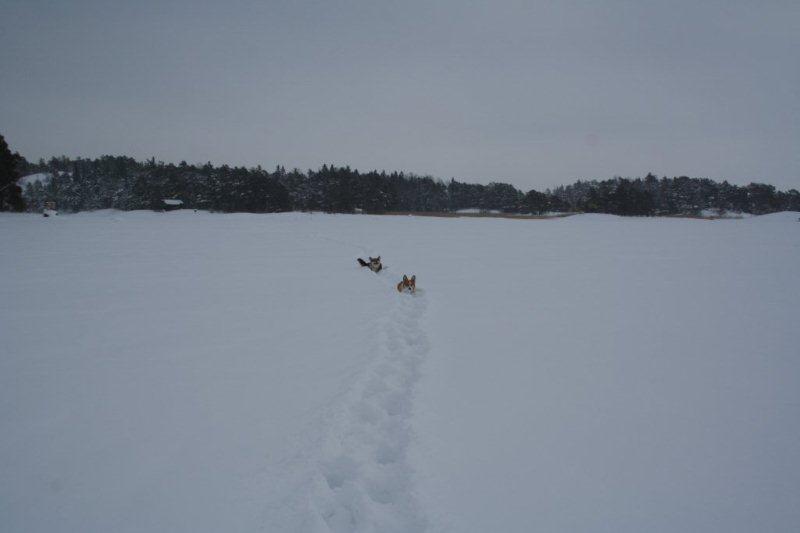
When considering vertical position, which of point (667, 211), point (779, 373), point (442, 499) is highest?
point (667, 211)

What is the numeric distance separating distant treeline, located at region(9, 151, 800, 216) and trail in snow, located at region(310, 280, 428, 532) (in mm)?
55059

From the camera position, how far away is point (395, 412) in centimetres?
385

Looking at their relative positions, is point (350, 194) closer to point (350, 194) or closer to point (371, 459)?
point (350, 194)

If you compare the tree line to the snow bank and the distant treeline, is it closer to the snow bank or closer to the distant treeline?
the distant treeline

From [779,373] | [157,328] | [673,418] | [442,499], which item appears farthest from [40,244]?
[779,373]

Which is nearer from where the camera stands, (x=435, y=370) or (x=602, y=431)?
(x=602, y=431)

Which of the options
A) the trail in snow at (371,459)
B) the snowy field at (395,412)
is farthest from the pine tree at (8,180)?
the trail in snow at (371,459)

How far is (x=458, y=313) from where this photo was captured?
23.6 feet

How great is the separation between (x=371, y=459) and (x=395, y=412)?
762 millimetres

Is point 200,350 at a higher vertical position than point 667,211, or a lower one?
lower

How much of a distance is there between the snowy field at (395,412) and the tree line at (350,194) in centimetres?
5187

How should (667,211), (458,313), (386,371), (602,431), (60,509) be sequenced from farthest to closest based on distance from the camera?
(667,211), (458,313), (386,371), (602,431), (60,509)

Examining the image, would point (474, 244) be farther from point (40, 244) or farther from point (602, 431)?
point (40, 244)

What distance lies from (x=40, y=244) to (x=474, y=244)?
18791 mm
